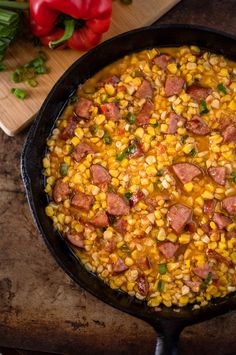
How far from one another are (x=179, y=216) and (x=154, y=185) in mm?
277

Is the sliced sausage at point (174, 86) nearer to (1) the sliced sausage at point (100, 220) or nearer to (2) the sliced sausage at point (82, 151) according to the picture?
(2) the sliced sausage at point (82, 151)

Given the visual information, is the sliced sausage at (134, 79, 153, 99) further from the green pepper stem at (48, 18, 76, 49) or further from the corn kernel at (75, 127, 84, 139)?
the green pepper stem at (48, 18, 76, 49)

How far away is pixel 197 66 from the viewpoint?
444 centimetres

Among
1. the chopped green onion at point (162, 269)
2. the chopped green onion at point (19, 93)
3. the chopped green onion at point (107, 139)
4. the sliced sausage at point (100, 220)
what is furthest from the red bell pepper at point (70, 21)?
the chopped green onion at point (162, 269)

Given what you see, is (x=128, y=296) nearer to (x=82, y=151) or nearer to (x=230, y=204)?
(x=230, y=204)

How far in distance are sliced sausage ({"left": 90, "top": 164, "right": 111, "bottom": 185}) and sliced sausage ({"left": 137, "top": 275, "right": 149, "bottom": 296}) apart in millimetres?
719

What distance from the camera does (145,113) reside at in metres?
4.37

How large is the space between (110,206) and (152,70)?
1.05 m

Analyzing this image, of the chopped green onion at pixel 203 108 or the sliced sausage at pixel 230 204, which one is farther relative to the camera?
the chopped green onion at pixel 203 108

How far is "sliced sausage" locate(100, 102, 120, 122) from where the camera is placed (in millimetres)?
4338

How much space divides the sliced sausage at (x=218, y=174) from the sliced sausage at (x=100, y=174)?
2.37ft

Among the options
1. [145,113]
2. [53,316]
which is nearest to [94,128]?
[145,113]

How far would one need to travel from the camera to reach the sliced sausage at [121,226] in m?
4.26

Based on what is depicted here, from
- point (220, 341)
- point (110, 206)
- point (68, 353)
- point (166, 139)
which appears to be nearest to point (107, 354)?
point (68, 353)
